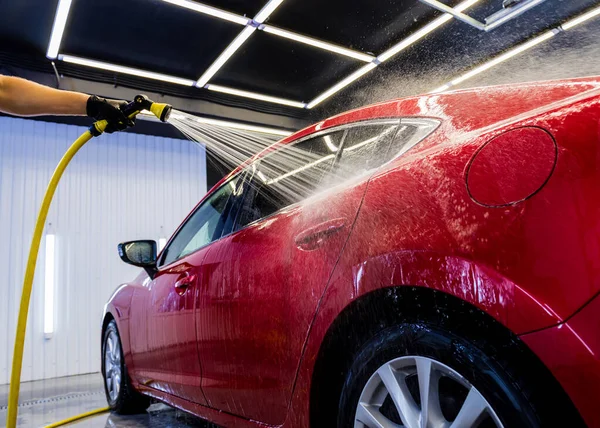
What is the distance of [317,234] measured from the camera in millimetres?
1390

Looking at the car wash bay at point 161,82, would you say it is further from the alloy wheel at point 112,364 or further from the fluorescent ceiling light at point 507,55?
A: the alloy wheel at point 112,364

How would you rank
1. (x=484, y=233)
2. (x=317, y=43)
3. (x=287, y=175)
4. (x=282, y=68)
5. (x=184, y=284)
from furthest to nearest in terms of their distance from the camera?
(x=282, y=68) < (x=317, y=43) < (x=184, y=284) < (x=287, y=175) < (x=484, y=233)

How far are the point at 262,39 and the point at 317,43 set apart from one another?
2.32 ft

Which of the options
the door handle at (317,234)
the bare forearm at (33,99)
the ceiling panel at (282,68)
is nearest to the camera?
the door handle at (317,234)

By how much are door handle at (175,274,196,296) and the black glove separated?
0.75 metres

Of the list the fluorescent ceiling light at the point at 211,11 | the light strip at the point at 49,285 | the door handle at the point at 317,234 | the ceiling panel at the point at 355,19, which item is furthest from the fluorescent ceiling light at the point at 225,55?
the door handle at the point at 317,234

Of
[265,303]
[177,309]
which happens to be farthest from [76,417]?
[265,303]

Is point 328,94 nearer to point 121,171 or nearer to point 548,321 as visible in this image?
point 121,171

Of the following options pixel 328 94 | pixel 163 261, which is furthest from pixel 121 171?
pixel 163 261

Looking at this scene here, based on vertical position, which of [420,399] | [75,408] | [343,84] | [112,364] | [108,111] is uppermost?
[343,84]

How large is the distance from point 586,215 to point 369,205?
52cm

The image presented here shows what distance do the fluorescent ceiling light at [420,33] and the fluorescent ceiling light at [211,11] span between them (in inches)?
78.1

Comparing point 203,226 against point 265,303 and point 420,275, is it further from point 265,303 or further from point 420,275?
point 420,275

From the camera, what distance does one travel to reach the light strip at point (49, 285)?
6.71 meters
